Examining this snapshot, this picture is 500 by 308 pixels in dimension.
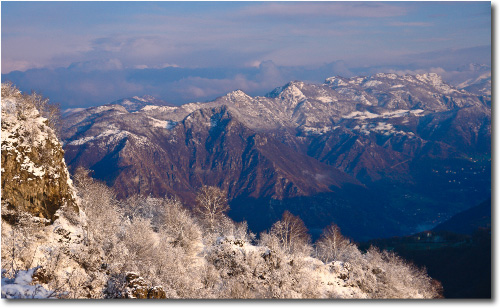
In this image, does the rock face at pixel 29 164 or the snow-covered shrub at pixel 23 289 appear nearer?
the snow-covered shrub at pixel 23 289

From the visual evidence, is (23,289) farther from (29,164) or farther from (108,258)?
(29,164)

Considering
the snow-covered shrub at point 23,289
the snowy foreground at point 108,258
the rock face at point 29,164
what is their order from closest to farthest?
the snow-covered shrub at point 23,289, the snowy foreground at point 108,258, the rock face at point 29,164

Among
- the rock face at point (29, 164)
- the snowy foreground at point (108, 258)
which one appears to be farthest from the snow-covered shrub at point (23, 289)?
the rock face at point (29, 164)

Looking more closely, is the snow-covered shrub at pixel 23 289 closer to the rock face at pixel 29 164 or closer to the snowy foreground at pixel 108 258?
the snowy foreground at pixel 108 258

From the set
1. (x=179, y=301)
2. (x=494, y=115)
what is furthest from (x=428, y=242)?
(x=179, y=301)

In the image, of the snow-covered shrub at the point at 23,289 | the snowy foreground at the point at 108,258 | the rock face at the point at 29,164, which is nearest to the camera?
the snow-covered shrub at the point at 23,289

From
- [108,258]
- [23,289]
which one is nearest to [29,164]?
[108,258]

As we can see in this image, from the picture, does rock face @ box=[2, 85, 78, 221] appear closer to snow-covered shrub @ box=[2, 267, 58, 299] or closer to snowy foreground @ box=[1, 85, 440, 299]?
snowy foreground @ box=[1, 85, 440, 299]

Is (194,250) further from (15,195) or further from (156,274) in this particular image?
(15,195)
